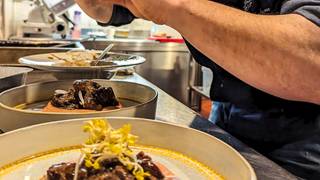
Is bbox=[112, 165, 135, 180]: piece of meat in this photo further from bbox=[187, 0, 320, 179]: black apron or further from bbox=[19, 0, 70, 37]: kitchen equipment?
bbox=[19, 0, 70, 37]: kitchen equipment

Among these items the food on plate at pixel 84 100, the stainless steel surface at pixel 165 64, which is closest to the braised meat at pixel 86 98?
the food on plate at pixel 84 100

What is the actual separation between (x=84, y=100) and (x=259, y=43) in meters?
0.35

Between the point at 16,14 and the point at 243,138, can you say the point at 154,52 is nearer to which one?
the point at 16,14

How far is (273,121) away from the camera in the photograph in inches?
32.4

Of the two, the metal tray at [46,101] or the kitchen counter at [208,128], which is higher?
the metal tray at [46,101]

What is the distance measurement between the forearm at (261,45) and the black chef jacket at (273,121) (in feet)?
0.42

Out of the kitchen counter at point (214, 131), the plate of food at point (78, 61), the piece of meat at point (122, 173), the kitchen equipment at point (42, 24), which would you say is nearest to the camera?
the piece of meat at point (122, 173)

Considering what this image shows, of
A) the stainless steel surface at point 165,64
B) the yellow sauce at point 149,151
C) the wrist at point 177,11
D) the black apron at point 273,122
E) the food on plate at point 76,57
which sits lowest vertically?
the stainless steel surface at point 165,64

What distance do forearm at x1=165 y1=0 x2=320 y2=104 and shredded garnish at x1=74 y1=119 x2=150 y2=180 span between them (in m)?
0.30

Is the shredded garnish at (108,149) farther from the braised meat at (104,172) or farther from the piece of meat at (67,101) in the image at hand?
the piece of meat at (67,101)

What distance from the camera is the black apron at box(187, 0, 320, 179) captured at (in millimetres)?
782

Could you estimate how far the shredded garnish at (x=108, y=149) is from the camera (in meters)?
0.42

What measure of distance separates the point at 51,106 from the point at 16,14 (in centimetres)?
259

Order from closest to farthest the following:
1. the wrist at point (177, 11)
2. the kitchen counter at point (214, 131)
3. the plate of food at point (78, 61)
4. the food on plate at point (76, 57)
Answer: the kitchen counter at point (214, 131) → the wrist at point (177, 11) → the plate of food at point (78, 61) → the food on plate at point (76, 57)
